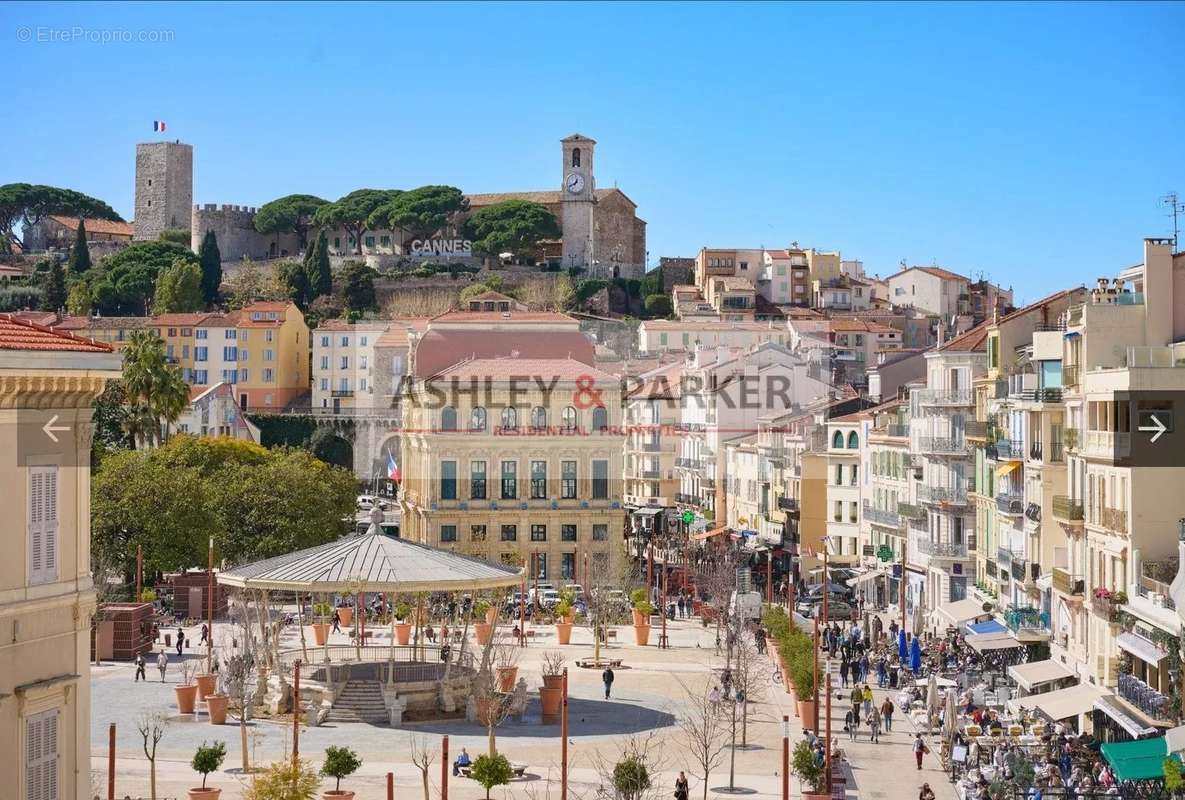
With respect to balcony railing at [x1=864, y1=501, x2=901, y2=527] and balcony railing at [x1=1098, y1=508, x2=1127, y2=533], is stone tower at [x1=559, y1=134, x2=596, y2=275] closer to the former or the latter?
balcony railing at [x1=864, y1=501, x2=901, y2=527]

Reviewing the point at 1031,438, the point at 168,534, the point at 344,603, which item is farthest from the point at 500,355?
the point at 1031,438

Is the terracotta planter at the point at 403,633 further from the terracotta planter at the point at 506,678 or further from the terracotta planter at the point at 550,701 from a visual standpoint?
the terracotta planter at the point at 550,701

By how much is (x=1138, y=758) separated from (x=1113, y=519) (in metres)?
7.55

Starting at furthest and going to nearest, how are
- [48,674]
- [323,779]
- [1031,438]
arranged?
[1031,438] → [323,779] → [48,674]

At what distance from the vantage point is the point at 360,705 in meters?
43.5

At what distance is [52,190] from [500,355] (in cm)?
12044

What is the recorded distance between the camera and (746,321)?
476 feet

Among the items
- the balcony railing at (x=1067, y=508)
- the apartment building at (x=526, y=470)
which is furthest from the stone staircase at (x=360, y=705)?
the apartment building at (x=526, y=470)

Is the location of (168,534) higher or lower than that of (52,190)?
lower

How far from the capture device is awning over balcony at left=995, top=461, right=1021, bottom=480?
4894cm

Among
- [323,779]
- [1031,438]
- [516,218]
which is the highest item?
[516,218]

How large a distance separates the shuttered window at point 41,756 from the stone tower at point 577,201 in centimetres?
15512

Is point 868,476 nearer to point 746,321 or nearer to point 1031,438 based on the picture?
point 1031,438

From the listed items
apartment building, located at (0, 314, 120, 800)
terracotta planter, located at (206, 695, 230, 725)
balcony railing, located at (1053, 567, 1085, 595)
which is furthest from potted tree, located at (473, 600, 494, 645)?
apartment building, located at (0, 314, 120, 800)
